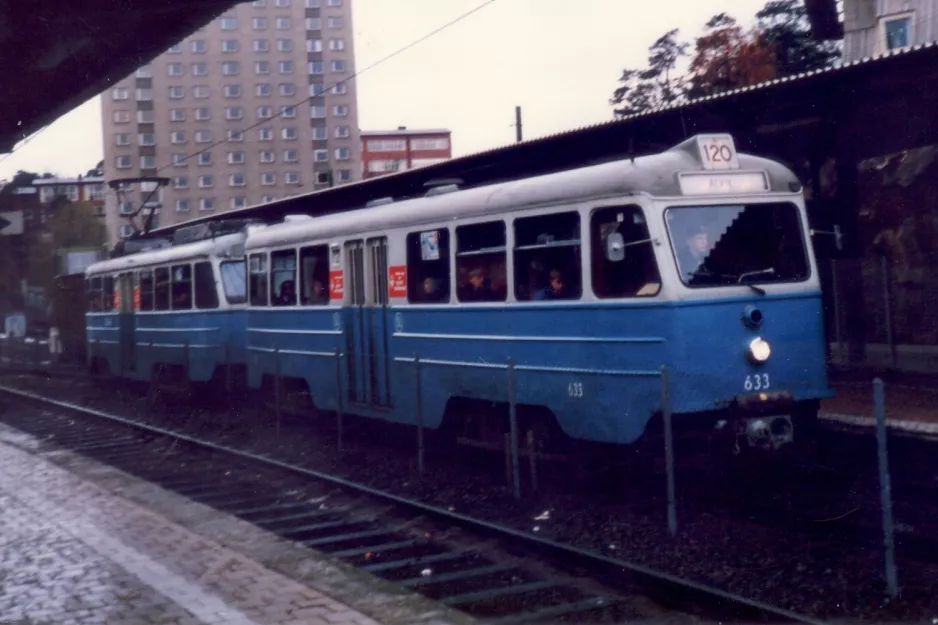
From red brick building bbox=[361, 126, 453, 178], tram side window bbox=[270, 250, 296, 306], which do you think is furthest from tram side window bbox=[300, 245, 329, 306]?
red brick building bbox=[361, 126, 453, 178]

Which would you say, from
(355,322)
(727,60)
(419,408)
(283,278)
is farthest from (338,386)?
(727,60)

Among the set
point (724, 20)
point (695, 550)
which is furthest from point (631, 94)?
point (695, 550)

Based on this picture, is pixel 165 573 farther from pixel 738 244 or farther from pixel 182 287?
pixel 182 287

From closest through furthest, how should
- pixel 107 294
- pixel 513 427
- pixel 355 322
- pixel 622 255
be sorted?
pixel 622 255
pixel 513 427
pixel 355 322
pixel 107 294

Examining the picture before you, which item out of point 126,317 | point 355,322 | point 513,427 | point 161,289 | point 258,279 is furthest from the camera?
point 126,317

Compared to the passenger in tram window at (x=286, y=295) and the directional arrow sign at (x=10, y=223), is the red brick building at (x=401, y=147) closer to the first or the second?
the directional arrow sign at (x=10, y=223)

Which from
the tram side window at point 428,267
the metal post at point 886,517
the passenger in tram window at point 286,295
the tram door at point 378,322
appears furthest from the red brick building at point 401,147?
the metal post at point 886,517

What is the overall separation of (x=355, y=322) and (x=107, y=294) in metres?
13.1

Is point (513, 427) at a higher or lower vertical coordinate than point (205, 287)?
lower

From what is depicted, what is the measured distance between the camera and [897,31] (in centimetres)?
3094

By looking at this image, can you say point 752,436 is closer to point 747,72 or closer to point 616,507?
A: point 616,507

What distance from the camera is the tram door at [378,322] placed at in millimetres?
13203

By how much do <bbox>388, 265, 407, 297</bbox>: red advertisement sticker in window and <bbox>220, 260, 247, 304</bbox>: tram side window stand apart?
6640 mm

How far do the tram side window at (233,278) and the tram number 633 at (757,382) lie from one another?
447 inches
